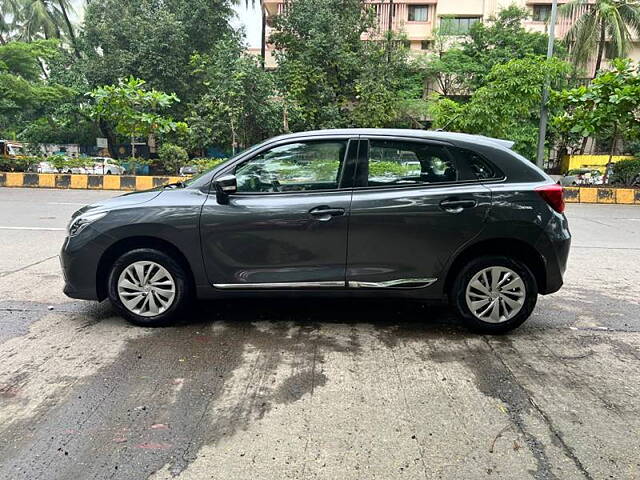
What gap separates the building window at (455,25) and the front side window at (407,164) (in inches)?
1215

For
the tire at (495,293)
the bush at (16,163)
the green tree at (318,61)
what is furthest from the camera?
the green tree at (318,61)

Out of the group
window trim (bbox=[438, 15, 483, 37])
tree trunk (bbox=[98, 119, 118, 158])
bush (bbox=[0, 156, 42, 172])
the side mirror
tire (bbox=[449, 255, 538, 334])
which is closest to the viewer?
the side mirror

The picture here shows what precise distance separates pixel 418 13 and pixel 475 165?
119 ft

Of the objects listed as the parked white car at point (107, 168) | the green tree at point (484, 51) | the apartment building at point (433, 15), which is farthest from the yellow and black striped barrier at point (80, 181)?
the green tree at point (484, 51)

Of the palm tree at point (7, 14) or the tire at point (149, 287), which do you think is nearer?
the tire at point (149, 287)

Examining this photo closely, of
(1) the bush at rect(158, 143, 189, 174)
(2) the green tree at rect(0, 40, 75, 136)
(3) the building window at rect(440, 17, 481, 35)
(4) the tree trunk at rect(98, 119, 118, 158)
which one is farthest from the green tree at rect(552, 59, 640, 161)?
(4) the tree trunk at rect(98, 119, 118, 158)

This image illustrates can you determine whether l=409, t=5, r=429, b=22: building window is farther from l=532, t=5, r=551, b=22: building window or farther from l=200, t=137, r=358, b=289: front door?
l=200, t=137, r=358, b=289: front door

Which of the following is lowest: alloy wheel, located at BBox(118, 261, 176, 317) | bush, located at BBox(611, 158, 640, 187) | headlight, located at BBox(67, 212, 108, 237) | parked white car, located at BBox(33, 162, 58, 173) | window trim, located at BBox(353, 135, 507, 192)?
alloy wheel, located at BBox(118, 261, 176, 317)

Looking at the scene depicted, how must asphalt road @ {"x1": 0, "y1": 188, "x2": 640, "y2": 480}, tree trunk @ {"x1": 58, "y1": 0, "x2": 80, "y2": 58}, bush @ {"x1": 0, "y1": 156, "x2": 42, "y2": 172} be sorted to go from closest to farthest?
1. asphalt road @ {"x1": 0, "y1": 188, "x2": 640, "y2": 480}
2. bush @ {"x1": 0, "y1": 156, "x2": 42, "y2": 172}
3. tree trunk @ {"x1": 58, "y1": 0, "x2": 80, "y2": 58}

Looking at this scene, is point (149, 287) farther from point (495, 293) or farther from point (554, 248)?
point (554, 248)

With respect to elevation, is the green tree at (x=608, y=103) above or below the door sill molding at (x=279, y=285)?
above

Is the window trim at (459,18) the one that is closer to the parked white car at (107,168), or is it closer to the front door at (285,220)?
the parked white car at (107,168)

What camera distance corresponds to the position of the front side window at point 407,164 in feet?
13.9

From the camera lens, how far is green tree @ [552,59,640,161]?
17.2 m
